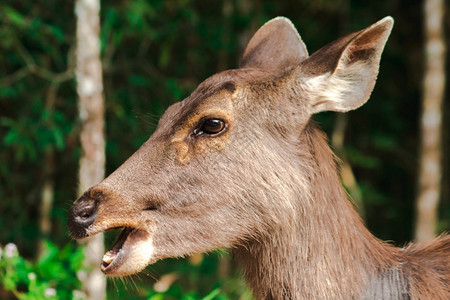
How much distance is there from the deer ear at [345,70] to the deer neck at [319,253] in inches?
9.9

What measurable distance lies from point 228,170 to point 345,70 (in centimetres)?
79

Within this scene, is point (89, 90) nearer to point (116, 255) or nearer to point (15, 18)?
point (15, 18)

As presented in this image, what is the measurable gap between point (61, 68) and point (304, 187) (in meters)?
6.45

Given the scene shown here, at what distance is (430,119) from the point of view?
895 centimetres

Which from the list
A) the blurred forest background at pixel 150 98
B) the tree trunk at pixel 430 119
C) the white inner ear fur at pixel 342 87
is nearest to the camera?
the white inner ear fur at pixel 342 87

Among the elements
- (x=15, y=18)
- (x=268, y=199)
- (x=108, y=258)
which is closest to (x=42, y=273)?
(x=108, y=258)

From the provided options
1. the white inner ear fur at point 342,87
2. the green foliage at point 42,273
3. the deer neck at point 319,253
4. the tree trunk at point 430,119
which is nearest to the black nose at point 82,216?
the green foliage at point 42,273

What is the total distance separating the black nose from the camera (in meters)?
3.24

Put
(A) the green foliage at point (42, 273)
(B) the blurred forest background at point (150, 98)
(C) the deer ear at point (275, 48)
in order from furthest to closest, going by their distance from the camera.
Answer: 1. (B) the blurred forest background at point (150, 98)
2. (C) the deer ear at point (275, 48)
3. (A) the green foliage at point (42, 273)

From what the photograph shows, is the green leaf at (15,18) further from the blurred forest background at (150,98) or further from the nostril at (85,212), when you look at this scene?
the nostril at (85,212)

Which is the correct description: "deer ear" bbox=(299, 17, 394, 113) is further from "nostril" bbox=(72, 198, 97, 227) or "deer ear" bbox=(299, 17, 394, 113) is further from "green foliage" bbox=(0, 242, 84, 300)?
"green foliage" bbox=(0, 242, 84, 300)

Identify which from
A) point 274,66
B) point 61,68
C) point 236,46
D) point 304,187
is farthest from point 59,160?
point 304,187

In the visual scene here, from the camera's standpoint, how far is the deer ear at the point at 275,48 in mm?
4227

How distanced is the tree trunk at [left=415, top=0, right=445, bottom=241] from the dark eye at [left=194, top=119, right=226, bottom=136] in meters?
6.12
